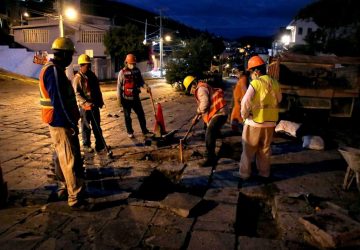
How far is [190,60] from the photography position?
61.4ft

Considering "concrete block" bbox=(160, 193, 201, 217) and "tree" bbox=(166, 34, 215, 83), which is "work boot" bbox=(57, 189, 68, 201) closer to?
"concrete block" bbox=(160, 193, 201, 217)

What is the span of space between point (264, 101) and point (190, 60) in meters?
14.2

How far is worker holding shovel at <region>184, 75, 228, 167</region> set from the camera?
18.4ft

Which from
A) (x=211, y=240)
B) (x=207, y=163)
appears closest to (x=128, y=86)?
(x=207, y=163)

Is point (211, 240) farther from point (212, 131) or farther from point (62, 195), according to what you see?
point (212, 131)

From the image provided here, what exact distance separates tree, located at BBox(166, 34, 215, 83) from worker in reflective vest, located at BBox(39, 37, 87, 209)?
48.4 ft

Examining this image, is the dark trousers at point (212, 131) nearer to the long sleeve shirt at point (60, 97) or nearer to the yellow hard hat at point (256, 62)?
the yellow hard hat at point (256, 62)

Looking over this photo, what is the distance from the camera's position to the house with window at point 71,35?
3032 cm

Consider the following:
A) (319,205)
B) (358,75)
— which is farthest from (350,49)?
(319,205)

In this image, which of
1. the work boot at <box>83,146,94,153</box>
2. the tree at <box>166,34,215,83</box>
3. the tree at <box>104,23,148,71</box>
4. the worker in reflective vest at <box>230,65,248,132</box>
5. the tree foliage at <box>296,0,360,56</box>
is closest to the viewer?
the work boot at <box>83,146,94,153</box>

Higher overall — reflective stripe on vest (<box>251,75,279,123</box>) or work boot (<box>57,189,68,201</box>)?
reflective stripe on vest (<box>251,75,279,123</box>)

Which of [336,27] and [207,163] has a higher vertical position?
[336,27]

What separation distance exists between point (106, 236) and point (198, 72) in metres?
16.2

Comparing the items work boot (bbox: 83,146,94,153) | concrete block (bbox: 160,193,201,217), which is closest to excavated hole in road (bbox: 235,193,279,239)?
concrete block (bbox: 160,193,201,217)
